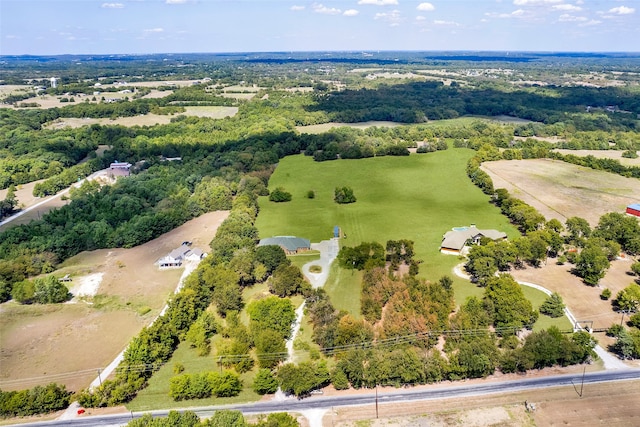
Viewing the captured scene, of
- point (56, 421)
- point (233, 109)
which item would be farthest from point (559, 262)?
point (233, 109)

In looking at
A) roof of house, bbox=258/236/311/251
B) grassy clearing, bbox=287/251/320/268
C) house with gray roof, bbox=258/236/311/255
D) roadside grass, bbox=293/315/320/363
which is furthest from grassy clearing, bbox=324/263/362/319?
roof of house, bbox=258/236/311/251

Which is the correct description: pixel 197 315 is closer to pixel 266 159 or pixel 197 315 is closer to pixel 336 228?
pixel 336 228

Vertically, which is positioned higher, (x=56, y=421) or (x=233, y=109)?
(x=233, y=109)

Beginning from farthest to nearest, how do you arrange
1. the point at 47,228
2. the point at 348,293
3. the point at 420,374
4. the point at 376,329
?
the point at 47,228 → the point at 348,293 → the point at 376,329 → the point at 420,374

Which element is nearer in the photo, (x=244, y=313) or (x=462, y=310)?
(x=462, y=310)

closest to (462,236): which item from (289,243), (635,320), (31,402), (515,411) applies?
(635,320)

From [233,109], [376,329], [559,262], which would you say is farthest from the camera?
[233,109]

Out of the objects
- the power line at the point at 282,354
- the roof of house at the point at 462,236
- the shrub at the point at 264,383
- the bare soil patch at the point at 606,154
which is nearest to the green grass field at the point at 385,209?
the roof of house at the point at 462,236

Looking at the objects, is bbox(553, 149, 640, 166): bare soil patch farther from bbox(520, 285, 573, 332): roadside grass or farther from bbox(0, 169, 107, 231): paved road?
bbox(0, 169, 107, 231): paved road
